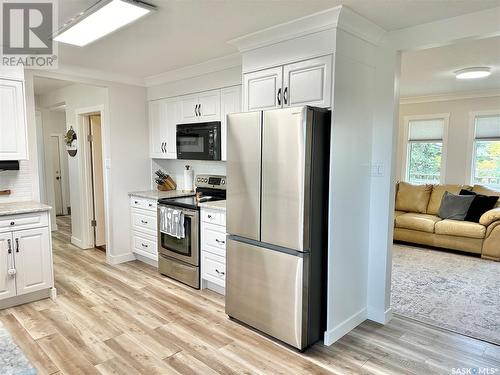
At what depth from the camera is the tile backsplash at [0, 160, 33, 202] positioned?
359 centimetres

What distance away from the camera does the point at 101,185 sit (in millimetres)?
5281

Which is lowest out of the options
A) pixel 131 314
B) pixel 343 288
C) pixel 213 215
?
pixel 131 314

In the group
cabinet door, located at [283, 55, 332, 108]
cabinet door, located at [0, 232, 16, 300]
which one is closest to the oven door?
cabinet door, located at [0, 232, 16, 300]

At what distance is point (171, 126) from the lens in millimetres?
4441

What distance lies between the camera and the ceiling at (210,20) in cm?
225

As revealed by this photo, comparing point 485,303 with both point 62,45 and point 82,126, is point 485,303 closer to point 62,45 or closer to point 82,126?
point 62,45

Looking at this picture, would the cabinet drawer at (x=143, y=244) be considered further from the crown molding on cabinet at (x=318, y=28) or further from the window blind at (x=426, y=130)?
the window blind at (x=426, y=130)

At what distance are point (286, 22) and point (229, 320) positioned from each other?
253 centimetres

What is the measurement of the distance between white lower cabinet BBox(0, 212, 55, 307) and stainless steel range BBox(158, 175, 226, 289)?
1.17 meters

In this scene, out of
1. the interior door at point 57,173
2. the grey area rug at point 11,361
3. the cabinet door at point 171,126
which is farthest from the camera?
the interior door at point 57,173

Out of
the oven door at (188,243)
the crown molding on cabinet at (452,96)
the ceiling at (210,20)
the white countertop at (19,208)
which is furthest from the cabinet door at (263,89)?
the crown molding on cabinet at (452,96)

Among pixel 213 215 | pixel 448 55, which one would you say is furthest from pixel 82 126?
pixel 448 55

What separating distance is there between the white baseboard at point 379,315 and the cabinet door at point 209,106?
2497mm

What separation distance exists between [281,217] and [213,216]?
1.11 meters
